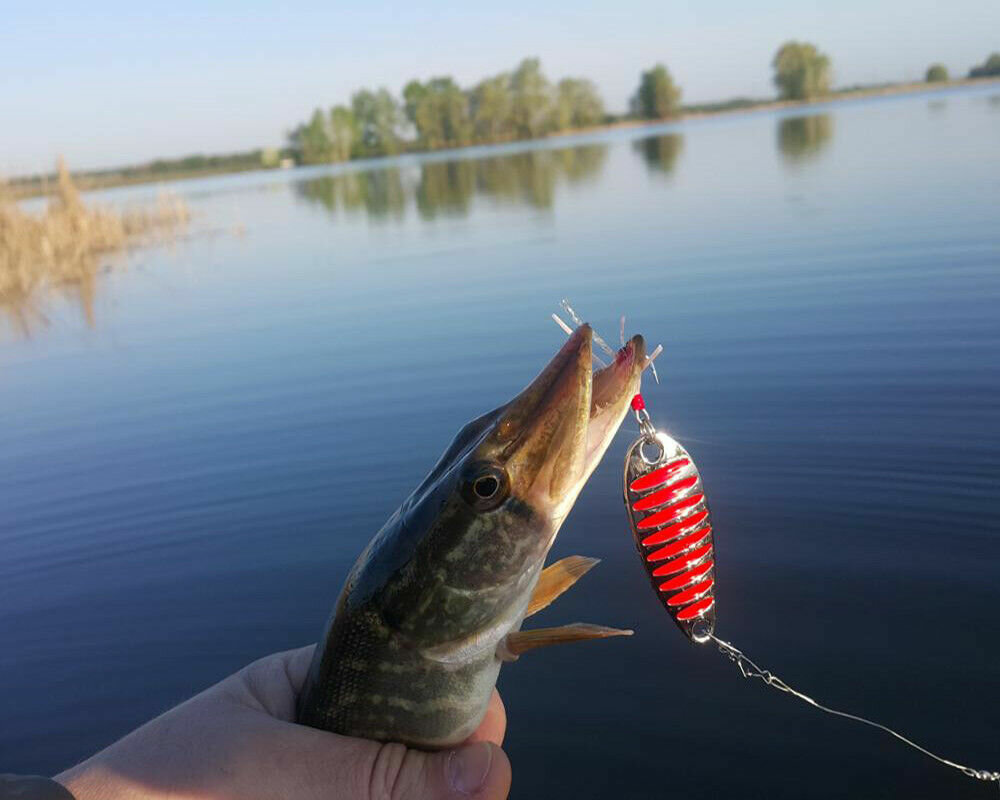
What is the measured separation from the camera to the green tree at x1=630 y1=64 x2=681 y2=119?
9862cm

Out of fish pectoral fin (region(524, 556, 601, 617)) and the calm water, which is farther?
the calm water

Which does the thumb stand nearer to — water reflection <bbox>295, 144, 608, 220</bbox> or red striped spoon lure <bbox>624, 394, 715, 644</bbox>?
red striped spoon lure <bbox>624, 394, 715, 644</bbox>

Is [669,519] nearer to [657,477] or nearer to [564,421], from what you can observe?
[657,477]

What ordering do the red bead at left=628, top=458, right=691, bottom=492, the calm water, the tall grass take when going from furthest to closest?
the tall grass, the calm water, the red bead at left=628, top=458, right=691, bottom=492

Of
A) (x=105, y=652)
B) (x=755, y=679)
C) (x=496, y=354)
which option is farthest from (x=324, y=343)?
(x=755, y=679)

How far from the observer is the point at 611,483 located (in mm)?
5414

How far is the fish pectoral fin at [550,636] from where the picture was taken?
6.14 feet

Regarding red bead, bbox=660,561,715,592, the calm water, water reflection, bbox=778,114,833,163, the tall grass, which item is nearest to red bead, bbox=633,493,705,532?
red bead, bbox=660,561,715,592

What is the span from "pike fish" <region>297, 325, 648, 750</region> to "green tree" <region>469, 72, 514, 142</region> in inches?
3719

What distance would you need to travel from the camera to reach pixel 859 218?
1266cm

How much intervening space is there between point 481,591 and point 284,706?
0.73m

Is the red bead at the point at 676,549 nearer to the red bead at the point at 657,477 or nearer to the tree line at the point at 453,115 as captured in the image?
the red bead at the point at 657,477

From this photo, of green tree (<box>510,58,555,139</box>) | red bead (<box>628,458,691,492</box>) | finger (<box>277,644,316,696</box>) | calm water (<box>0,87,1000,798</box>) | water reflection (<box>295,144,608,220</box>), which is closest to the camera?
red bead (<box>628,458,691,492</box>)

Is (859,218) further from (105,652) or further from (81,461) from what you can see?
(105,652)
